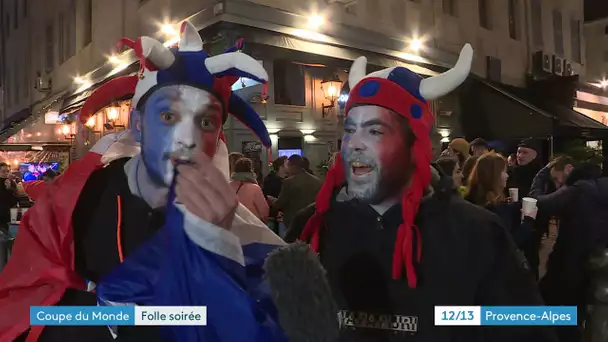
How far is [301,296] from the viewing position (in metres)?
0.93

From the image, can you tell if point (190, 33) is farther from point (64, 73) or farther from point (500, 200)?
point (64, 73)

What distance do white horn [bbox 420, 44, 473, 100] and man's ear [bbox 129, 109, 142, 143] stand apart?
788 millimetres

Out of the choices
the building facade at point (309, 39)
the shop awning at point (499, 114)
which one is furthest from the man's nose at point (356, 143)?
the shop awning at point (499, 114)

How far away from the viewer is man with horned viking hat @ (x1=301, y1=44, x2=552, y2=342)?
1.35 metres

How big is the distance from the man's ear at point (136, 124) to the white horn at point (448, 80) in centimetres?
79

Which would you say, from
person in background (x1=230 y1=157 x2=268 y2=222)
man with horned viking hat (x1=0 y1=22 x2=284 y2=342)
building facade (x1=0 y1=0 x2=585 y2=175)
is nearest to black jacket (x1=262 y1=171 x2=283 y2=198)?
building facade (x1=0 y1=0 x2=585 y2=175)

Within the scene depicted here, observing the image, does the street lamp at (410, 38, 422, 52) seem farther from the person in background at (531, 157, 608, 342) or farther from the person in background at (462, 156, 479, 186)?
the person in background at (531, 157, 608, 342)

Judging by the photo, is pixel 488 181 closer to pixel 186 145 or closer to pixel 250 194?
pixel 250 194

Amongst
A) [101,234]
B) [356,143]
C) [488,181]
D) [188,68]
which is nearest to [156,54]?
[188,68]

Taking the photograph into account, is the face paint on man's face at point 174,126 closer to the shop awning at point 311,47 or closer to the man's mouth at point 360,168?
the man's mouth at point 360,168

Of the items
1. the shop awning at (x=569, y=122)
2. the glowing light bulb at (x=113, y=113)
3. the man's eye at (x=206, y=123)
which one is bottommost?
the man's eye at (x=206, y=123)

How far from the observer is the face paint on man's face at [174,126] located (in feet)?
3.65

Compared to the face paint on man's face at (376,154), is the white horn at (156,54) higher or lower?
→ higher

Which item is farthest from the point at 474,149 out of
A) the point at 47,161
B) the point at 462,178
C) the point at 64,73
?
the point at 47,161
